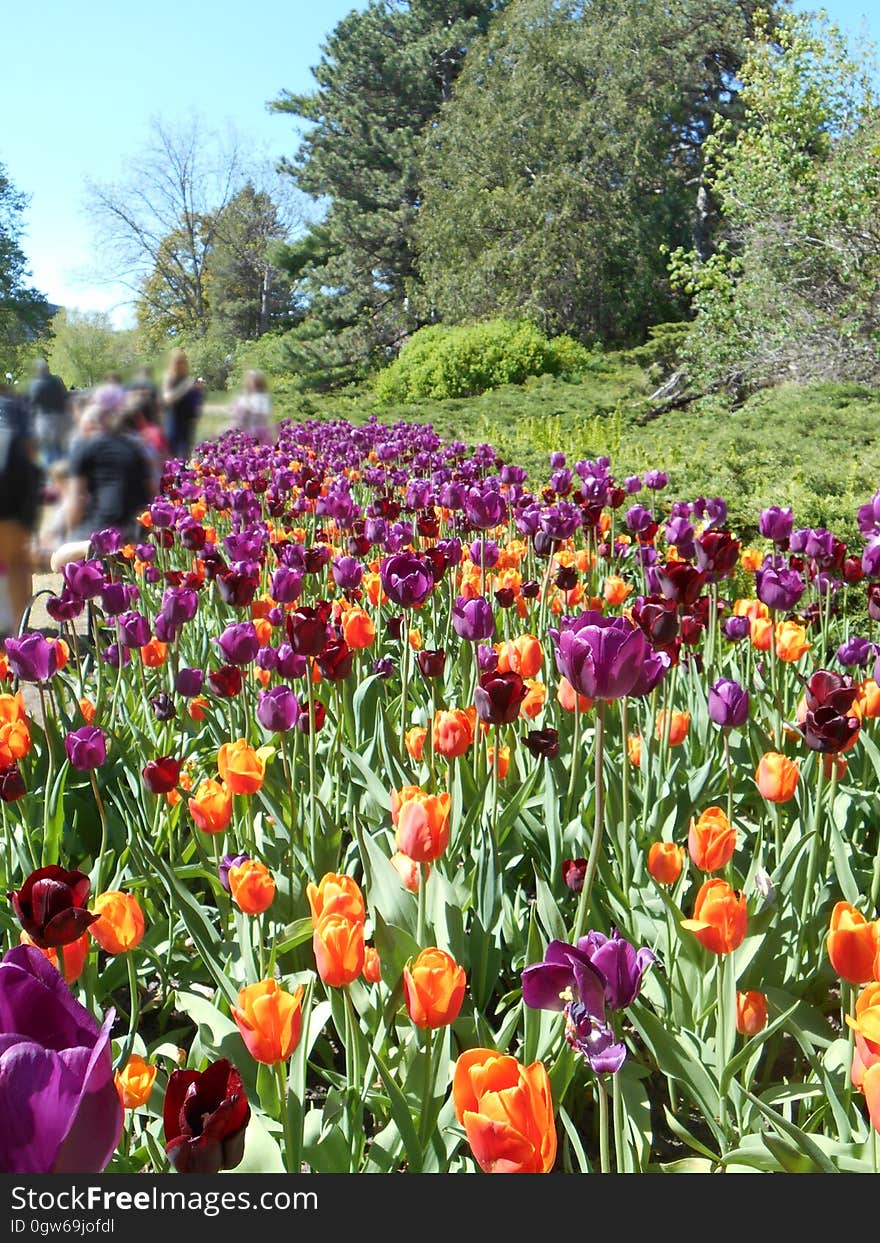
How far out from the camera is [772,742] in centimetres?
237

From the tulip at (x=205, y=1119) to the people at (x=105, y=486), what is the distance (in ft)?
16.1

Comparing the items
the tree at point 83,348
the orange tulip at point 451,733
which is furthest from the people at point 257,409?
the orange tulip at point 451,733

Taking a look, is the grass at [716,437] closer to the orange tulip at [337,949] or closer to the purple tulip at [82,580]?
the purple tulip at [82,580]

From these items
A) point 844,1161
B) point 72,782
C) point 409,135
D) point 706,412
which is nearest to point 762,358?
point 706,412

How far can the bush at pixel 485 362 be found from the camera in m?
20.0

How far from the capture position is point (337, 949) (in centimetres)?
118

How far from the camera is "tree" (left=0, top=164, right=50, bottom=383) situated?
15.8 m

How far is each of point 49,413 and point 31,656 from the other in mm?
5437

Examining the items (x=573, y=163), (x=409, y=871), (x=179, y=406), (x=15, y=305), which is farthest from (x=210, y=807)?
(x=573, y=163)

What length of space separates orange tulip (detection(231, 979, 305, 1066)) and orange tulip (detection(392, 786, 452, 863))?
40cm

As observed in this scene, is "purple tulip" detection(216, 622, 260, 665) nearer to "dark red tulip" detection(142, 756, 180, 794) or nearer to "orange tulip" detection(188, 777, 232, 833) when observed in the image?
"dark red tulip" detection(142, 756, 180, 794)

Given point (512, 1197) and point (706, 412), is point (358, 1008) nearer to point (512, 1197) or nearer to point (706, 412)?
point (512, 1197)

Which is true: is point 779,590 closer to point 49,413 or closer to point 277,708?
point 277,708

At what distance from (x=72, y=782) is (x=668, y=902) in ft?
5.34
